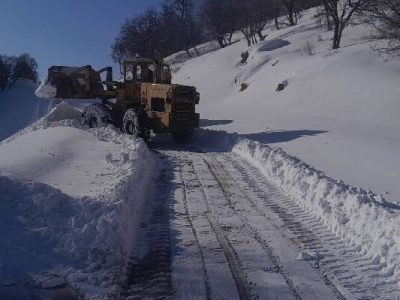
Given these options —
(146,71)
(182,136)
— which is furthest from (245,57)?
(182,136)

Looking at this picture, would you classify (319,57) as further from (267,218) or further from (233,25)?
(233,25)

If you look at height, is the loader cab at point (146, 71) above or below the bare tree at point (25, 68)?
below

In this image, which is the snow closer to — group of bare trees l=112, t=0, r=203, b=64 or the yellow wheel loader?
the yellow wheel loader

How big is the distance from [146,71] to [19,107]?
123 ft

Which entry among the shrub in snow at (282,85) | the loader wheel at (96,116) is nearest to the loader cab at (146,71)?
the loader wheel at (96,116)

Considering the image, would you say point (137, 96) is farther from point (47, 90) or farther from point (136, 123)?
point (47, 90)

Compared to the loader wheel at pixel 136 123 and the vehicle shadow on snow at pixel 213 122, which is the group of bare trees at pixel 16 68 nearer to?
the vehicle shadow on snow at pixel 213 122

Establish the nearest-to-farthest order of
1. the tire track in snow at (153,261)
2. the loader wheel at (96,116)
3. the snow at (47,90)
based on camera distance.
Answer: the tire track in snow at (153,261) < the loader wheel at (96,116) < the snow at (47,90)

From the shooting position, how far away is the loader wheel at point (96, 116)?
18.6m

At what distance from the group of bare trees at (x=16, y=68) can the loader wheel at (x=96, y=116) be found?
54.0 m

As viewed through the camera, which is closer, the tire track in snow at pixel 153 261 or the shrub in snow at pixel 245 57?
the tire track in snow at pixel 153 261

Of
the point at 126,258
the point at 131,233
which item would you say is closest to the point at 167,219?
the point at 131,233

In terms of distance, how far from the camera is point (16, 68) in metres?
77.1

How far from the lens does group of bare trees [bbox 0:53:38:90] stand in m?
69.8
